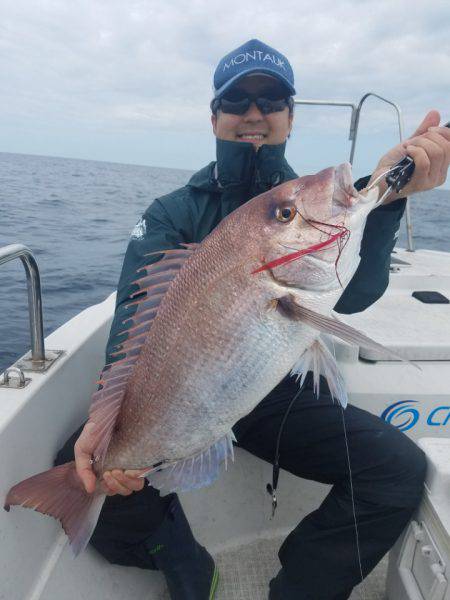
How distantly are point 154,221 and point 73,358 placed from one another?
79 centimetres

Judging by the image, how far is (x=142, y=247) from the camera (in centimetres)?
228

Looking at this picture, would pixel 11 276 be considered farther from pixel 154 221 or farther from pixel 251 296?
pixel 251 296

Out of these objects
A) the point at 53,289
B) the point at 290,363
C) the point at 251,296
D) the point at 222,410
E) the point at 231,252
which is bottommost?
the point at 53,289

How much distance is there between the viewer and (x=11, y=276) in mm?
8883

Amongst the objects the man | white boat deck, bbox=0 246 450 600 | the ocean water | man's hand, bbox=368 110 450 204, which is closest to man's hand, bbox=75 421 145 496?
the man

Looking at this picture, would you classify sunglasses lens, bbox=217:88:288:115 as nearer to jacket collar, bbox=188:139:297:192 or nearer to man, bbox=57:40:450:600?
man, bbox=57:40:450:600

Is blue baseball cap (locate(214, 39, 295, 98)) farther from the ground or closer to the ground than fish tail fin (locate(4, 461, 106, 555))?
farther from the ground

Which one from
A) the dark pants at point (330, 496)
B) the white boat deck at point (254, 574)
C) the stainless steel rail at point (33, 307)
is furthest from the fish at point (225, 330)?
the white boat deck at point (254, 574)

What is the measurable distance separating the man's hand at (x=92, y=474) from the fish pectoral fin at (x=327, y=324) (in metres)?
0.76

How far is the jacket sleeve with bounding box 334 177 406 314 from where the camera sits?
6.57 ft

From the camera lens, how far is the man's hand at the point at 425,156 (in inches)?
66.9

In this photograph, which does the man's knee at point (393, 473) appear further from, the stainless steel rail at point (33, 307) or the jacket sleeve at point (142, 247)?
the stainless steel rail at point (33, 307)

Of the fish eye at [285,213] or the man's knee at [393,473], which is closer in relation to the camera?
the fish eye at [285,213]

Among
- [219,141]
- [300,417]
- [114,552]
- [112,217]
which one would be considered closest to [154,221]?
[219,141]
